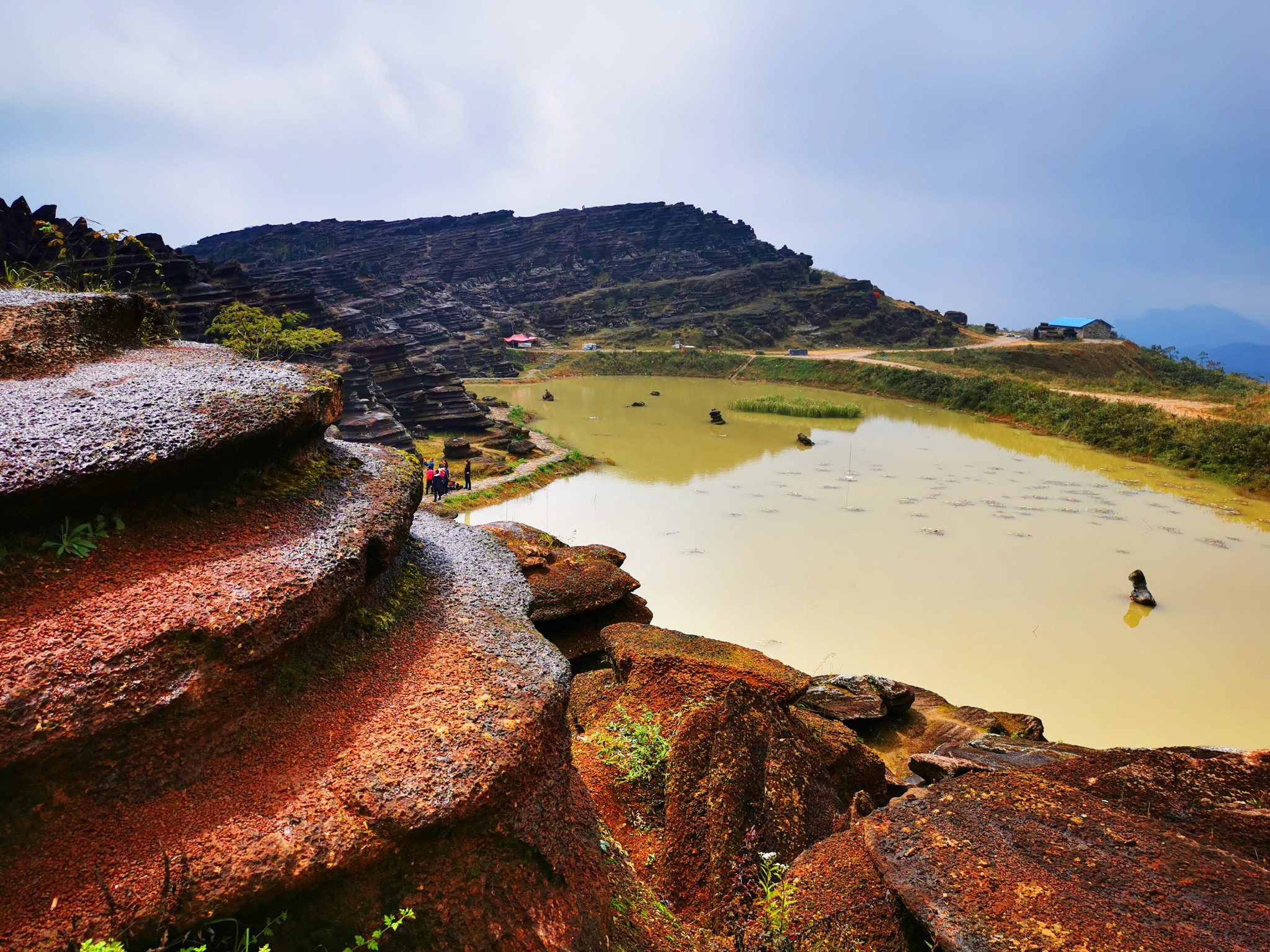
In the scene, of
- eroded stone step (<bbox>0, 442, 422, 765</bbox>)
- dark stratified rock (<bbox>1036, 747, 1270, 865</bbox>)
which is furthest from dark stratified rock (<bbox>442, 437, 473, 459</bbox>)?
dark stratified rock (<bbox>1036, 747, 1270, 865</bbox>)

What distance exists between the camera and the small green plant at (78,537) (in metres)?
3.21

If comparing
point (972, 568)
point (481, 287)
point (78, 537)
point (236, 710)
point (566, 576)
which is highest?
point (481, 287)

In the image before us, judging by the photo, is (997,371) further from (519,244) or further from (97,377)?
(519,244)

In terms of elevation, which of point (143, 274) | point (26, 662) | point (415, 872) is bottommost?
point (415, 872)

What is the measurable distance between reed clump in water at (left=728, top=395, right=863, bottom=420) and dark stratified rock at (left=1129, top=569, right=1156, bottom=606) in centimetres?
2600

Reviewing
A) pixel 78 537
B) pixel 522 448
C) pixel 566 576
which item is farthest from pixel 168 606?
pixel 522 448

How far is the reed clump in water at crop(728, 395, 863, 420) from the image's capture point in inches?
1569

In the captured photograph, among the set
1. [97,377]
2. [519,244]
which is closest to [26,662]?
[97,377]

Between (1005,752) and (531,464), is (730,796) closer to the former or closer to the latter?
(1005,752)

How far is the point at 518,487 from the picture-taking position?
23.6 m

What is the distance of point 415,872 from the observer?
3074 millimetres

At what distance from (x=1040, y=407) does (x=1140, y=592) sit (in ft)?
92.7

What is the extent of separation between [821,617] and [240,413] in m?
11.1

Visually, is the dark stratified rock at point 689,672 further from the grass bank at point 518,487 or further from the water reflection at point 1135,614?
the grass bank at point 518,487
